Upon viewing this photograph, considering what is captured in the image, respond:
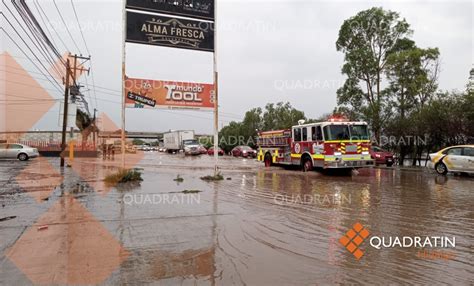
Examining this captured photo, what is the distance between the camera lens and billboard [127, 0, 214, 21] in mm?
14250

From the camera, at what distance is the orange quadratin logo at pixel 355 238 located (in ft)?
17.9

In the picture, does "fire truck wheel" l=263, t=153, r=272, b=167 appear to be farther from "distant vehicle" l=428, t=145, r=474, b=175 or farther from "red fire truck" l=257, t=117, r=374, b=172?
"distant vehicle" l=428, t=145, r=474, b=175

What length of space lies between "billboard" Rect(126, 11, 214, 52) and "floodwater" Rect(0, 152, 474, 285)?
6204 millimetres

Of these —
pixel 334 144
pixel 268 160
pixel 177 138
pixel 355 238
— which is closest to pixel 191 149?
pixel 177 138

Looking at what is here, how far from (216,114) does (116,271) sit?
11400 mm

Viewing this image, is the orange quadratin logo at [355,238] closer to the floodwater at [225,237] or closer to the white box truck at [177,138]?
the floodwater at [225,237]

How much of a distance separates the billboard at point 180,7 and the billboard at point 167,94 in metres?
2.65

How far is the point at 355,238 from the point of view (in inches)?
241

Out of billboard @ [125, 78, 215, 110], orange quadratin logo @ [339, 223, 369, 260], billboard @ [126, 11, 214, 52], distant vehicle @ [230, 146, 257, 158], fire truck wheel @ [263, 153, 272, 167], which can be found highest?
billboard @ [126, 11, 214, 52]

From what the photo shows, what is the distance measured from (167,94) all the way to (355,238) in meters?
10.7

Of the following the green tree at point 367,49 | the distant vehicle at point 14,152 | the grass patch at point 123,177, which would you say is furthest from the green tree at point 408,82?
the distant vehicle at point 14,152

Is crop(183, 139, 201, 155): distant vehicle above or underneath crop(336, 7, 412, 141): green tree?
underneath

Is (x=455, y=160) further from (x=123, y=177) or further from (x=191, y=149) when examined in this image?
(x=191, y=149)

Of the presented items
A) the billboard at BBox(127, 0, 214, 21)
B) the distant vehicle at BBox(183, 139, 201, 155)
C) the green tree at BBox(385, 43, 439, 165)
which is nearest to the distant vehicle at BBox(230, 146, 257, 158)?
the distant vehicle at BBox(183, 139, 201, 155)
